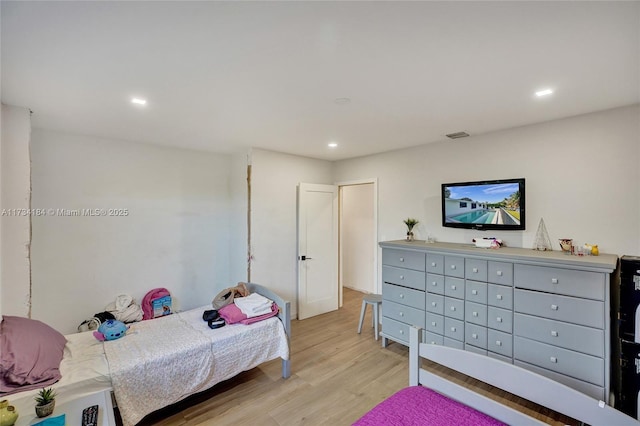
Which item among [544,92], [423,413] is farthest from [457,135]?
[423,413]

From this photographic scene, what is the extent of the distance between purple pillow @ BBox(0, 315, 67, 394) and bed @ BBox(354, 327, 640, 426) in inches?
82.5

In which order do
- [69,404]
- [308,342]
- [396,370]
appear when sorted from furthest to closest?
[308,342] → [396,370] → [69,404]

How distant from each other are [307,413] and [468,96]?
2.80 m

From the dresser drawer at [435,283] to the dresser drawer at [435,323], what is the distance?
0.85ft

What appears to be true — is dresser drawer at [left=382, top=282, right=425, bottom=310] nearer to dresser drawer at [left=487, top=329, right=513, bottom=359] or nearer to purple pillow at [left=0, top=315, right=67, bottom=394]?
dresser drawer at [left=487, top=329, right=513, bottom=359]

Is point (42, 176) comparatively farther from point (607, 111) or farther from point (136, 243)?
point (607, 111)

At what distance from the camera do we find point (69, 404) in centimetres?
169

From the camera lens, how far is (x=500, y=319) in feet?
8.40

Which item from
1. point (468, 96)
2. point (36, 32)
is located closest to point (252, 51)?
point (36, 32)

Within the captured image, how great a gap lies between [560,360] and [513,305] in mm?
480

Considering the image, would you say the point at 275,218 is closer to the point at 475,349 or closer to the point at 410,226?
the point at 410,226

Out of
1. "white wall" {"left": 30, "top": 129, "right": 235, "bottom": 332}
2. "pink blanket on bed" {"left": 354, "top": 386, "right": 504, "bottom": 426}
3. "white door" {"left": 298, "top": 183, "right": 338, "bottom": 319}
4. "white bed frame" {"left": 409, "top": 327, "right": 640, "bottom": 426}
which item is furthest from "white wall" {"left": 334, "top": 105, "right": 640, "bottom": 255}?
"white wall" {"left": 30, "top": 129, "right": 235, "bottom": 332}

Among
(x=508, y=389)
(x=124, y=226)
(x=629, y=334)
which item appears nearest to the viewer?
(x=508, y=389)

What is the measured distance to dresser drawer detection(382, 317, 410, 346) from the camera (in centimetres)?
321
